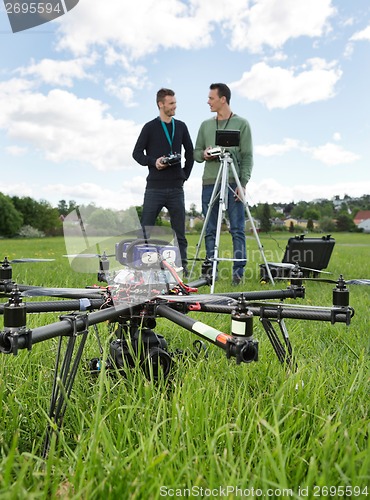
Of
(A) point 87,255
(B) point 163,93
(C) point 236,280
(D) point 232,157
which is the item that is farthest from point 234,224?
(A) point 87,255

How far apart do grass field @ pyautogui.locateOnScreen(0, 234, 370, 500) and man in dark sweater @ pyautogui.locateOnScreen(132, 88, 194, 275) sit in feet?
11.1

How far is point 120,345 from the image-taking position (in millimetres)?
2641

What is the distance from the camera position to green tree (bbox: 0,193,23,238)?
6056 centimetres

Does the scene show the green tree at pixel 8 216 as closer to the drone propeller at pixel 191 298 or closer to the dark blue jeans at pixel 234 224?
the dark blue jeans at pixel 234 224

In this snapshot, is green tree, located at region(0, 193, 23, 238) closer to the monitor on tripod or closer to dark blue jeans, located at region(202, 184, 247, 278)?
dark blue jeans, located at region(202, 184, 247, 278)

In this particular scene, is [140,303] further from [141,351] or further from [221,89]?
[221,89]

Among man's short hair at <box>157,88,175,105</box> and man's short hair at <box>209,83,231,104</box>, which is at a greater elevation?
man's short hair at <box>209,83,231,104</box>

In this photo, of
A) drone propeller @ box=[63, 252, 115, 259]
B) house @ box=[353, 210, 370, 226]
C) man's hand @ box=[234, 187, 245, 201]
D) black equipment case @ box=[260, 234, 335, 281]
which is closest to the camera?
drone propeller @ box=[63, 252, 115, 259]

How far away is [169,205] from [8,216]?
201ft

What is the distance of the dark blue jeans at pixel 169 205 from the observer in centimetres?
654

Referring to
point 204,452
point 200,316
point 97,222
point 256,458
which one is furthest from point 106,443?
point 200,316

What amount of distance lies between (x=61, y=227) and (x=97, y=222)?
25cm

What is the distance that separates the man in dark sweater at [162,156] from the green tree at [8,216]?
5708 centimetres

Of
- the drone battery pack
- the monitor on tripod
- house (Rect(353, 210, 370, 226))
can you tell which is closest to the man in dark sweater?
the monitor on tripod
